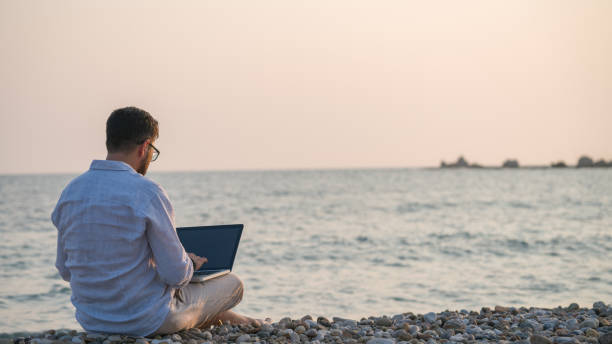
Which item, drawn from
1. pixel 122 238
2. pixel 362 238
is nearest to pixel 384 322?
pixel 122 238

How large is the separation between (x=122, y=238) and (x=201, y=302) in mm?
843

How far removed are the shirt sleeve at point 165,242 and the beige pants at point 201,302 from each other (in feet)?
1.24

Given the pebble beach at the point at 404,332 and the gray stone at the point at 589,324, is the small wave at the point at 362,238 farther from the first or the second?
the gray stone at the point at 589,324

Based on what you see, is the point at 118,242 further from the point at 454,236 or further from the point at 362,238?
the point at 454,236

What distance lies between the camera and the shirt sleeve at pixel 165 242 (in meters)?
3.17

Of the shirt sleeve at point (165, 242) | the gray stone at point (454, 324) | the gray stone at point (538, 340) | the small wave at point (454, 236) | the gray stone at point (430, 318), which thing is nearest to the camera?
the shirt sleeve at point (165, 242)

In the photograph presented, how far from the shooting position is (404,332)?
396cm

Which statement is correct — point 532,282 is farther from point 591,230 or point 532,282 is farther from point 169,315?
point 591,230

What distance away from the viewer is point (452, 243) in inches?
582

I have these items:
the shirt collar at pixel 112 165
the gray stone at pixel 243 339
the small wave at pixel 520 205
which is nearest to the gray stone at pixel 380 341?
the gray stone at pixel 243 339

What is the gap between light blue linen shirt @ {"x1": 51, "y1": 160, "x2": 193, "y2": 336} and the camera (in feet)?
10.4

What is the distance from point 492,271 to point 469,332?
684cm

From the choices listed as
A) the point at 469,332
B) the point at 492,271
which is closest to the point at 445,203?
the point at 492,271

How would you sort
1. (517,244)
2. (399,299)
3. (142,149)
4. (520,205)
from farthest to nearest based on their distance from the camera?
(520,205) < (517,244) < (399,299) < (142,149)
